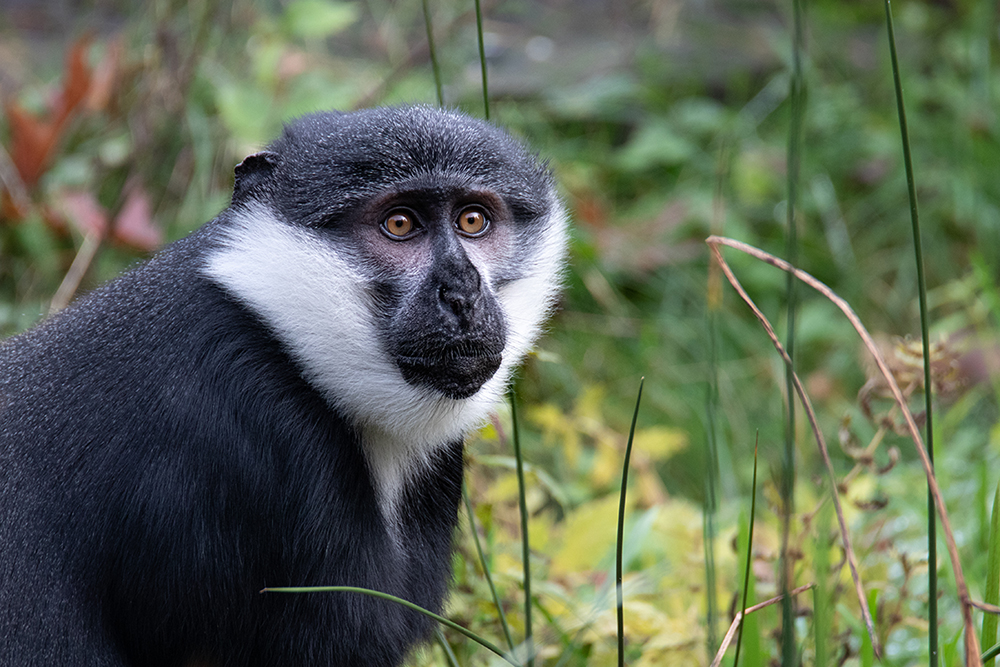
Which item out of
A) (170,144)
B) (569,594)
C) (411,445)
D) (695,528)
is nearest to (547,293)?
(411,445)

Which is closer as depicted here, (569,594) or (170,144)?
(569,594)

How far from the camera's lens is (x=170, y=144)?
541cm

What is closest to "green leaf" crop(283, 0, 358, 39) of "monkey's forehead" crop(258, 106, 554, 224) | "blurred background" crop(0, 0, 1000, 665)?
"blurred background" crop(0, 0, 1000, 665)

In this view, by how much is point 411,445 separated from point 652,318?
3404mm

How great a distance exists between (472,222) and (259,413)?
0.68 meters

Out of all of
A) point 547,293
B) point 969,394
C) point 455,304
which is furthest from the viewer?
point 969,394

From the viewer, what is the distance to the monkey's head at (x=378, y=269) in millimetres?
2285

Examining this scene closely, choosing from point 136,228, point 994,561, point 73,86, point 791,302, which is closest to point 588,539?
point 994,561

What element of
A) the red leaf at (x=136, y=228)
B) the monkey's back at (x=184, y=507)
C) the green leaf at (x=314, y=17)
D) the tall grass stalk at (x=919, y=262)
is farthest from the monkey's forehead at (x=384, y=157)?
the green leaf at (x=314, y=17)

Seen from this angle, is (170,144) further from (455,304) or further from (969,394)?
(969,394)

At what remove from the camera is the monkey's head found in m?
2.29

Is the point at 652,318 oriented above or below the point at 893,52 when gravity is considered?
below

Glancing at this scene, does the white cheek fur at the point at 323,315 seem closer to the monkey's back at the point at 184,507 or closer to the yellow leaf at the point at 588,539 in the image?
the monkey's back at the point at 184,507

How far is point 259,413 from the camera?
228cm
